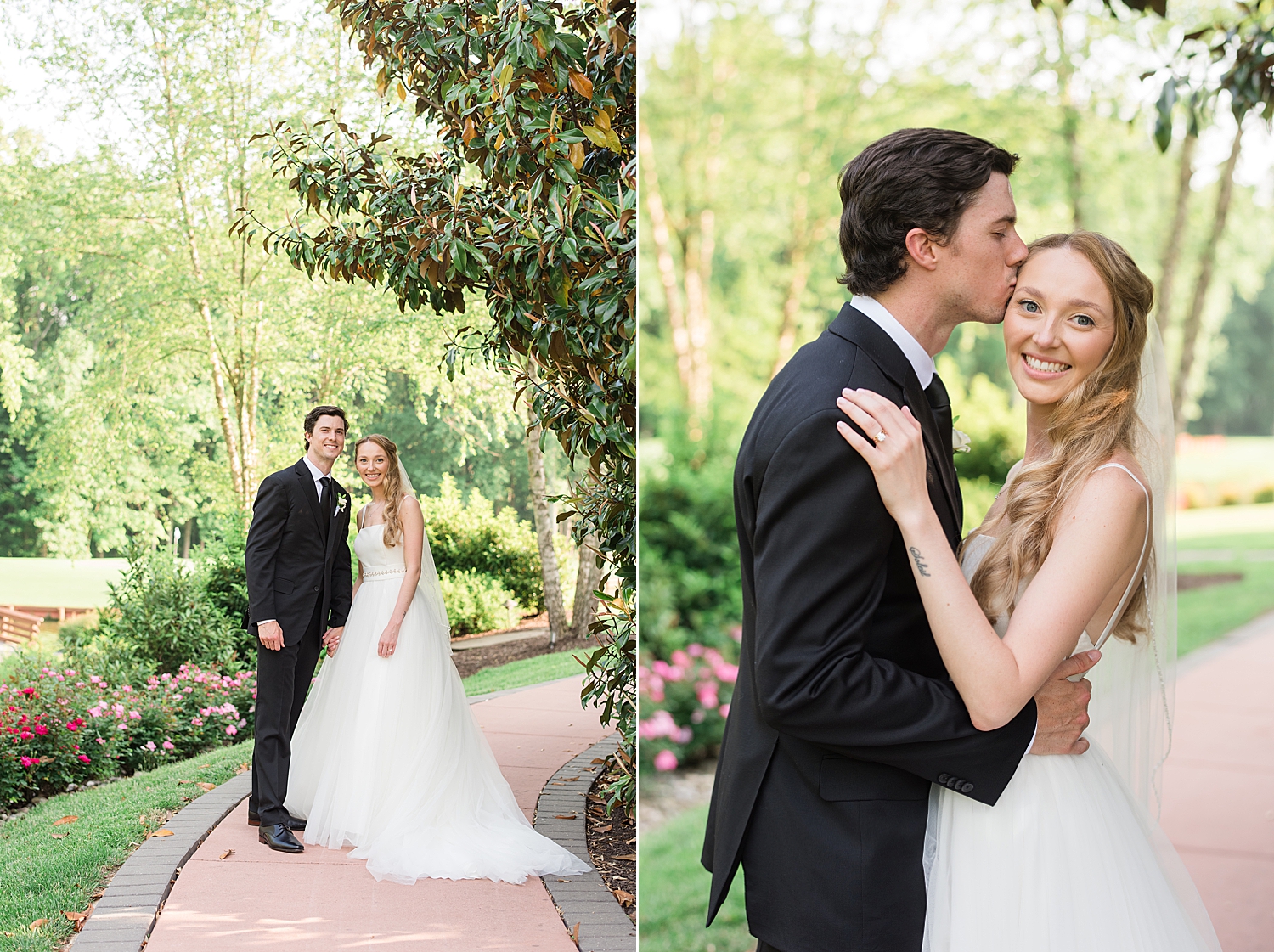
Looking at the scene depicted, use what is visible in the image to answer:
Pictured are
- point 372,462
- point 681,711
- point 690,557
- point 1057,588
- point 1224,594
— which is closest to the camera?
point 1057,588

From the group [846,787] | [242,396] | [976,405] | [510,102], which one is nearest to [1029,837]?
[846,787]

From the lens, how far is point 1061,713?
164 cm

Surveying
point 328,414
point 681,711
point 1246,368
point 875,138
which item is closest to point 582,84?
point 328,414

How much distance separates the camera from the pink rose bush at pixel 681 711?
475cm

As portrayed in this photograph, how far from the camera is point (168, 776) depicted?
11.5 feet

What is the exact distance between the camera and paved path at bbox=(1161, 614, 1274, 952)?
159 inches

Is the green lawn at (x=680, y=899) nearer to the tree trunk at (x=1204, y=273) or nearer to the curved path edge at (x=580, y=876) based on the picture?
the curved path edge at (x=580, y=876)

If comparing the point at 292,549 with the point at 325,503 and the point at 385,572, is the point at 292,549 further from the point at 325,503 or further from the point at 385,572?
the point at 385,572

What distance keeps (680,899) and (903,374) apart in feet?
8.97

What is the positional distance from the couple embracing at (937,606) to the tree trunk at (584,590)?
1853mm

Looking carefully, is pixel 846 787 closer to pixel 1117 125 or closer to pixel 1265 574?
pixel 1117 125

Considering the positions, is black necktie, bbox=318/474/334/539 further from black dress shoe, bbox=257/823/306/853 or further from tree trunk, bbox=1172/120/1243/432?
tree trunk, bbox=1172/120/1243/432

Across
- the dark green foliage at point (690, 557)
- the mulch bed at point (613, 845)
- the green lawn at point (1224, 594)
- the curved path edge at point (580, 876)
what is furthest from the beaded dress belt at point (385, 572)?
the green lawn at point (1224, 594)

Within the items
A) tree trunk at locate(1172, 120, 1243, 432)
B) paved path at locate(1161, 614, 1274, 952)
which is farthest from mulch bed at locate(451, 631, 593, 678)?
tree trunk at locate(1172, 120, 1243, 432)
